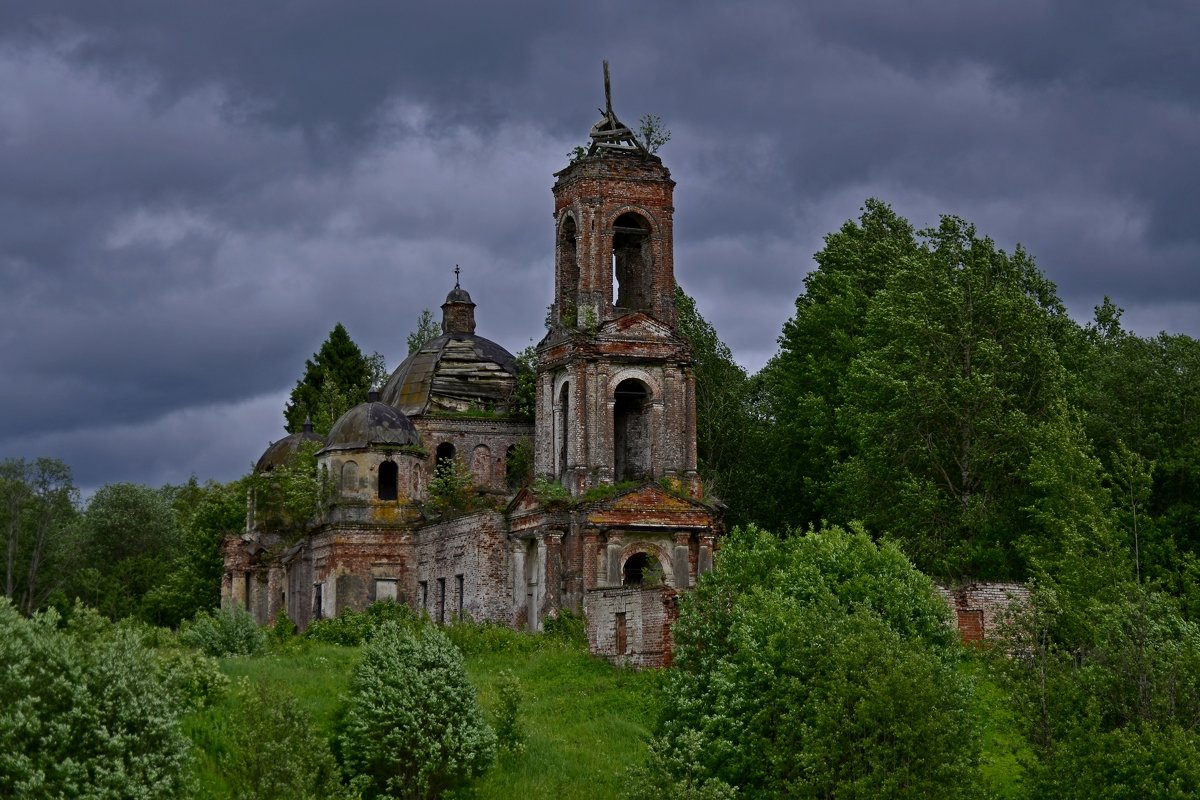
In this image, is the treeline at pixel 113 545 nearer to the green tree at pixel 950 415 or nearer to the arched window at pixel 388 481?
the arched window at pixel 388 481

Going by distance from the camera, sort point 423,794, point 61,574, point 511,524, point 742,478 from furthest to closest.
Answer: point 61,574 < point 742,478 < point 511,524 < point 423,794

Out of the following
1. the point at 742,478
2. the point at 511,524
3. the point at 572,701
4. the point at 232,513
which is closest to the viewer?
the point at 572,701

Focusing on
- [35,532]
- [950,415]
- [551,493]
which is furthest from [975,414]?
[35,532]

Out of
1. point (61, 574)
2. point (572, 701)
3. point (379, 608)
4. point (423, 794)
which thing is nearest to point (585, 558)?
point (379, 608)

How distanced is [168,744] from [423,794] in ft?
15.8

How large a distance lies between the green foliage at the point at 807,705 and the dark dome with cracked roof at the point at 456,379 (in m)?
28.1

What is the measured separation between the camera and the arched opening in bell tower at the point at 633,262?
166ft

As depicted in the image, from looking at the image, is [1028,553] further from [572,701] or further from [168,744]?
[168,744]

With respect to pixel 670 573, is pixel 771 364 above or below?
above

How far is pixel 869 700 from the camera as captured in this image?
25.0 meters

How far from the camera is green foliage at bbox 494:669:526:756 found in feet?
99.0

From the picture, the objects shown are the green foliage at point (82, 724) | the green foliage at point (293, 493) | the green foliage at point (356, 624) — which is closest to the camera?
the green foliage at point (82, 724)

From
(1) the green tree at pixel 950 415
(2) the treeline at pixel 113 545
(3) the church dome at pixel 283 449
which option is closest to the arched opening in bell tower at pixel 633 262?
(1) the green tree at pixel 950 415

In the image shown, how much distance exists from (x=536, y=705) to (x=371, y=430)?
20249 millimetres
